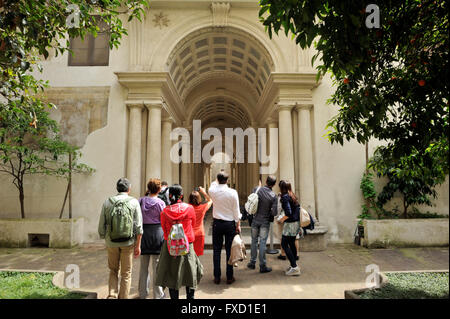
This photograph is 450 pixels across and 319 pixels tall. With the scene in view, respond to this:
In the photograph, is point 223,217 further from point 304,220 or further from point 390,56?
point 390,56

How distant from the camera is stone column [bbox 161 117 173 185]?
35.4 ft

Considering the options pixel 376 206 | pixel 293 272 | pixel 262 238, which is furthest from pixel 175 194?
pixel 376 206

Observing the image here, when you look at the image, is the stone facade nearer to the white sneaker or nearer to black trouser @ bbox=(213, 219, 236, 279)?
the white sneaker

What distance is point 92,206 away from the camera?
9.27 meters

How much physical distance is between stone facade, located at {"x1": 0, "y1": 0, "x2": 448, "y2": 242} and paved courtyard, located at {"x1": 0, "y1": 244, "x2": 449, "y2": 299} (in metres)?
1.59

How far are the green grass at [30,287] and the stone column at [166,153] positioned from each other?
6099mm

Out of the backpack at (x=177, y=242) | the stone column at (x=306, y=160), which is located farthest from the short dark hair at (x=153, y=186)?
the stone column at (x=306, y=160)

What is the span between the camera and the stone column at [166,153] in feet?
35.4

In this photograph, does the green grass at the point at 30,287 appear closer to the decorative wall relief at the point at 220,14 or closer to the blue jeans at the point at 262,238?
the blue jeans at the point at 262,238

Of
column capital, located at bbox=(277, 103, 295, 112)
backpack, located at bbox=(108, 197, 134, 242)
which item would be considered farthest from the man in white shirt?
column capital, located at bbox=(277, 103, 295, 112)

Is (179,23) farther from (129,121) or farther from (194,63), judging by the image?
(129,121)

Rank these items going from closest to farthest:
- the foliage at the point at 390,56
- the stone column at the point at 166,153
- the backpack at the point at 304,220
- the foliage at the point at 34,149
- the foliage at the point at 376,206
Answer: the foliage at the point at 390,56 → the backpack at the point at 304,220 → the foliage at the point at 34,149 → the foliage at the point at 376,206 → the stone column at the point at 166,153
